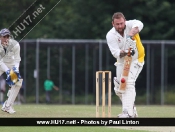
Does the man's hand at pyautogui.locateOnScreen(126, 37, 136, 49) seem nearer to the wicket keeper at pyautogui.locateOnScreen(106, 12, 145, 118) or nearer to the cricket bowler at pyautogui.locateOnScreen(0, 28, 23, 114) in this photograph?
the wicket keeper at pyautogui.locateOnScreen(106, 12, 145, 118)

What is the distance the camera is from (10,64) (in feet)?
57.2

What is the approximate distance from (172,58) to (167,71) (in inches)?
37.3

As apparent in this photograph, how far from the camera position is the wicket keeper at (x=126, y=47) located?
14.7m

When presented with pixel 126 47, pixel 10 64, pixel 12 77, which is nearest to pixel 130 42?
pixel 126 47

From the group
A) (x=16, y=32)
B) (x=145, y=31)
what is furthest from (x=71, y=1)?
(x=16, y=32)

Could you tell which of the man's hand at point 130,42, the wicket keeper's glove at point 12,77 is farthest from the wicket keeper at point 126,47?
the wicket keeper's glove at point 12,77

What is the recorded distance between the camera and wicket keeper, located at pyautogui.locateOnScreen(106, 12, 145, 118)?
48.3 feet

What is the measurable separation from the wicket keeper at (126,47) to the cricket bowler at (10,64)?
307 centimetres

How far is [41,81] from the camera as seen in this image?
128ft

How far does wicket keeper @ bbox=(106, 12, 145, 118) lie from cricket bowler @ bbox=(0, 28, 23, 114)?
10.1 ft

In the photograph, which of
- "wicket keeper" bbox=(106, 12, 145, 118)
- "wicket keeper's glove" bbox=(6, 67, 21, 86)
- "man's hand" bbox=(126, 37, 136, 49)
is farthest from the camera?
"wicket keeper's glove" bbox=(6, 67, 21, 86)

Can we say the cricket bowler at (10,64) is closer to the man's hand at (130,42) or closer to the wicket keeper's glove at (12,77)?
the wicket keeper's glove at (12,77)

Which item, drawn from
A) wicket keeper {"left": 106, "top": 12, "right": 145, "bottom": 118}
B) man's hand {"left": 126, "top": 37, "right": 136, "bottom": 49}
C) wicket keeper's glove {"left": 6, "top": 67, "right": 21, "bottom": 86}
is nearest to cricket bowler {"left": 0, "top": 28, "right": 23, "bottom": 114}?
wicket keeper's glove {"left": 6, "top": 67, "right": 21, "bottom": 86}

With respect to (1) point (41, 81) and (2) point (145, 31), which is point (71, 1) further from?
(1) point (41, 81)
